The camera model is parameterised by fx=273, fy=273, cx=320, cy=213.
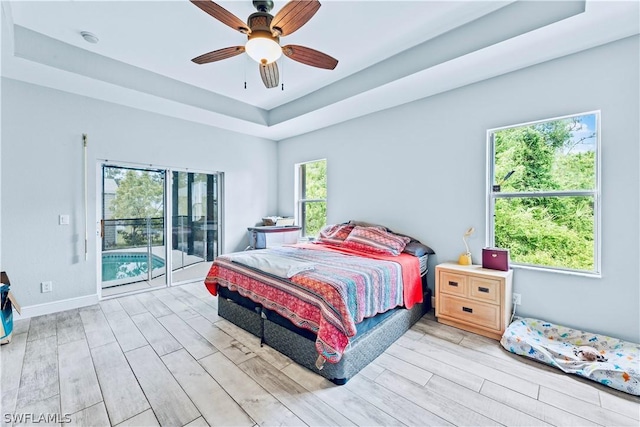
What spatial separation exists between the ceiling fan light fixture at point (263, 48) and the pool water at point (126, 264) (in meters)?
3.57

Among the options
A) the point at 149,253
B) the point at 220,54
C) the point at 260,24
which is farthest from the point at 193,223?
the point at 260,24

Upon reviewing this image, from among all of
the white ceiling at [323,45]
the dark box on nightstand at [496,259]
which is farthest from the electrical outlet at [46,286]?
the dark box on nightstand at [496,259]

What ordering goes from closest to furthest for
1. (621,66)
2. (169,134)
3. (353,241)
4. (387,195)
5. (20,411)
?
1. (20,411)
2. (621,66)
3. (353,241)
4. (387,195)
5. (169,134)

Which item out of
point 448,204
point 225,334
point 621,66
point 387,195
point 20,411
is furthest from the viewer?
point 387,195

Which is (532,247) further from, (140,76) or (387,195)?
(140,76)

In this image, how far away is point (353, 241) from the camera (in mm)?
3678

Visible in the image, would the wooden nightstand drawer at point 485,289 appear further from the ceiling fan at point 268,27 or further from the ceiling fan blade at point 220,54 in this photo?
the ceiling fan blade at point 220,54

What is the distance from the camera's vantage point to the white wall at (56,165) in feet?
10.1

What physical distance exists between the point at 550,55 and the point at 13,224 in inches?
233

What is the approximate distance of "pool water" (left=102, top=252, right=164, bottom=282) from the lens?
13.2 feet

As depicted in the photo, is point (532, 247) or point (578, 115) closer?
point (578, 115)

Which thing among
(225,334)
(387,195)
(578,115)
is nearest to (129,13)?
(225,334)

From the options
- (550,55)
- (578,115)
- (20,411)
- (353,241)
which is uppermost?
(550,55)

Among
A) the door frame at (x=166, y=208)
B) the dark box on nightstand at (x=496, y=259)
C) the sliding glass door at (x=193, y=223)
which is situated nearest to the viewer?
the dark box on nightstand at (x=496, y=259)
